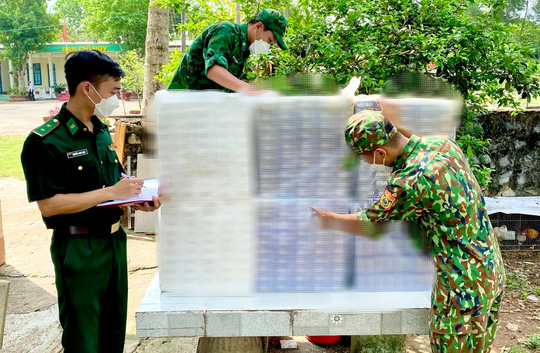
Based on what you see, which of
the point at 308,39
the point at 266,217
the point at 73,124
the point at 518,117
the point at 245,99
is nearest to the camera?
the point at 245,99

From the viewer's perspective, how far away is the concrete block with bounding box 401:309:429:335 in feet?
6.76

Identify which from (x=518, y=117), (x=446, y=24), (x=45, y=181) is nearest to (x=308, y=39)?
(x=446, y=24)

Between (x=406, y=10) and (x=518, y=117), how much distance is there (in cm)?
285

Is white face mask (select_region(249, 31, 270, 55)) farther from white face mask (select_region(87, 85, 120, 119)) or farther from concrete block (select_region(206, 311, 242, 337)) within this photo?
concrete block (select_region(206, 311, 242, 337))

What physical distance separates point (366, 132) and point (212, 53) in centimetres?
105

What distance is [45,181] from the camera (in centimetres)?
214

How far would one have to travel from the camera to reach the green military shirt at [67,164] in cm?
214

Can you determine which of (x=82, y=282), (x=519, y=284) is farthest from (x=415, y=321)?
(x=519, y=284)

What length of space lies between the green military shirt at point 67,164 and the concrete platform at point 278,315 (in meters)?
0.54

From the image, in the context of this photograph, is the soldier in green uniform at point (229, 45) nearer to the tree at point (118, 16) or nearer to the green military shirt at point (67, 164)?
the green military shirt at point (67, 164)

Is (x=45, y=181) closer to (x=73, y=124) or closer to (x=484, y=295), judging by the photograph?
(x=73, y=124)

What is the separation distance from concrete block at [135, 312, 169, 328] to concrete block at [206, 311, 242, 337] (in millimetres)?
173

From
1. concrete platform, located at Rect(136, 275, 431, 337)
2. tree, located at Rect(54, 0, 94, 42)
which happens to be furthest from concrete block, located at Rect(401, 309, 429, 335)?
tree, located at Rect(54, 0, 94, 42)

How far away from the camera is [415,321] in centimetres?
208
